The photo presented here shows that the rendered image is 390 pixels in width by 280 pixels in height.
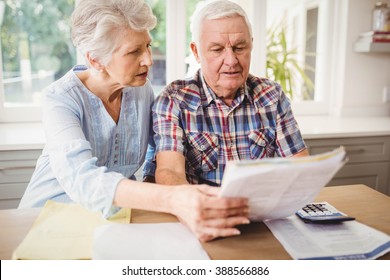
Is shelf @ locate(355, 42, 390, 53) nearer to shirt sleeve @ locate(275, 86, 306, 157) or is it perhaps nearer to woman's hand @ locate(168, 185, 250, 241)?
shirt sleeve @ locate(275, 86, 306, 157)

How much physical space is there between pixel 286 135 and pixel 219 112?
0.83 feet

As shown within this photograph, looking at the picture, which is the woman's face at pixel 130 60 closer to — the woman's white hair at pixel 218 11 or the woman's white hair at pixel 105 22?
the woman's white hair at pixel 105 22

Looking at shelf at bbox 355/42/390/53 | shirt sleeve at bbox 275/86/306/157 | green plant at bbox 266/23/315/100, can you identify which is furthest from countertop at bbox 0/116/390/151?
shirt sleeve at bbox 275/86/306/157

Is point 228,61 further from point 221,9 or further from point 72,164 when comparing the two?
point 72,164

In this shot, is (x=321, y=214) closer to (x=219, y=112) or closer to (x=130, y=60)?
(x=219, y=112)

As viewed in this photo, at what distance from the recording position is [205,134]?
4.50ft

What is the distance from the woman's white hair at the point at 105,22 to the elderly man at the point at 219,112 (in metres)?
0.25

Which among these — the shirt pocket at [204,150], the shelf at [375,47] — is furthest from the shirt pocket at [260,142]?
the shelf at [375,47]

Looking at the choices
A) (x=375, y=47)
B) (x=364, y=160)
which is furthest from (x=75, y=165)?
(x=375, y=47)

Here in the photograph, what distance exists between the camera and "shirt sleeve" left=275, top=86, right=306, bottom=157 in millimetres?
1426

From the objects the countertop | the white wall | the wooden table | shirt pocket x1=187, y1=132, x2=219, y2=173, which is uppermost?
the white wall

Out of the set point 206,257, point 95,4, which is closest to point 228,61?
point 95,4

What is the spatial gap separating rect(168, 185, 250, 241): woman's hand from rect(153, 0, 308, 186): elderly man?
0.41 metres

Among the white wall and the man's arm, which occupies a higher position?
the white wall
